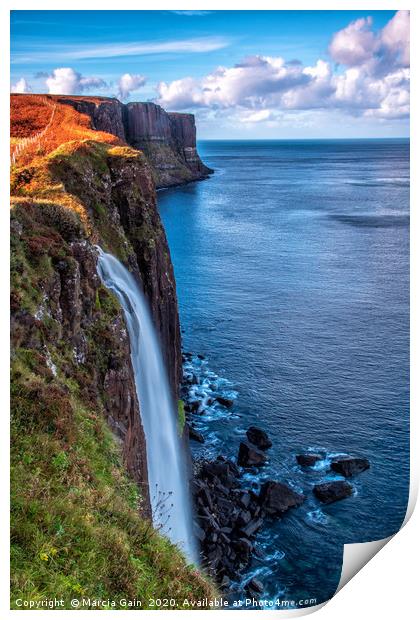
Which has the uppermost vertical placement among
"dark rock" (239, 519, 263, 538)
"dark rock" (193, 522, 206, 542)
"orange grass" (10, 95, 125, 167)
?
"orange grass" (10, 95, 125, 167)

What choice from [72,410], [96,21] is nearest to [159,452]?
[72,410]

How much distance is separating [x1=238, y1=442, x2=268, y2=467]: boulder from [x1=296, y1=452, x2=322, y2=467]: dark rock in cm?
164

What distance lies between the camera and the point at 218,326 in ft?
144

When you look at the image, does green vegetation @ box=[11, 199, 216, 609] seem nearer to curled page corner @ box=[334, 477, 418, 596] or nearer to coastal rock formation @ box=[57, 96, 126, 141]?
curled page corner @ box=[334, 477, 418, 596]

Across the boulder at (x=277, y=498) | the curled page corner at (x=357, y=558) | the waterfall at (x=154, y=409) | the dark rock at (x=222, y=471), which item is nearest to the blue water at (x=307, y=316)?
the boulder at (x=277, y=498)

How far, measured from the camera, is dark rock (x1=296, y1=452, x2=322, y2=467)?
1155 inches

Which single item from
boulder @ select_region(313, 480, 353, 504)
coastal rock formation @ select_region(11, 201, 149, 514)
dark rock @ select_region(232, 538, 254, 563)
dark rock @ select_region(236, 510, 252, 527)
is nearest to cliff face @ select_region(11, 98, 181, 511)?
coastal rock formation @ select_region(11, 201, 149, 514)

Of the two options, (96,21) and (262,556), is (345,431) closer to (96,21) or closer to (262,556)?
(262,556)

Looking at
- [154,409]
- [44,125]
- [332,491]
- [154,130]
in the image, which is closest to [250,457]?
[332,491]

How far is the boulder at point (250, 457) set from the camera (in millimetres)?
29312

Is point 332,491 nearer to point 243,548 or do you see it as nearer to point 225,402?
point 243,548

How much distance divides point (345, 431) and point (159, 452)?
44.7 feet

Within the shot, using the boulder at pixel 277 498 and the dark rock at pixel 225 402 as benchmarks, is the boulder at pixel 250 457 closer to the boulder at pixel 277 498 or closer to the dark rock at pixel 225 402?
the boulder at pixel 277 498

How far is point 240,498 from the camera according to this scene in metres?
26.3
